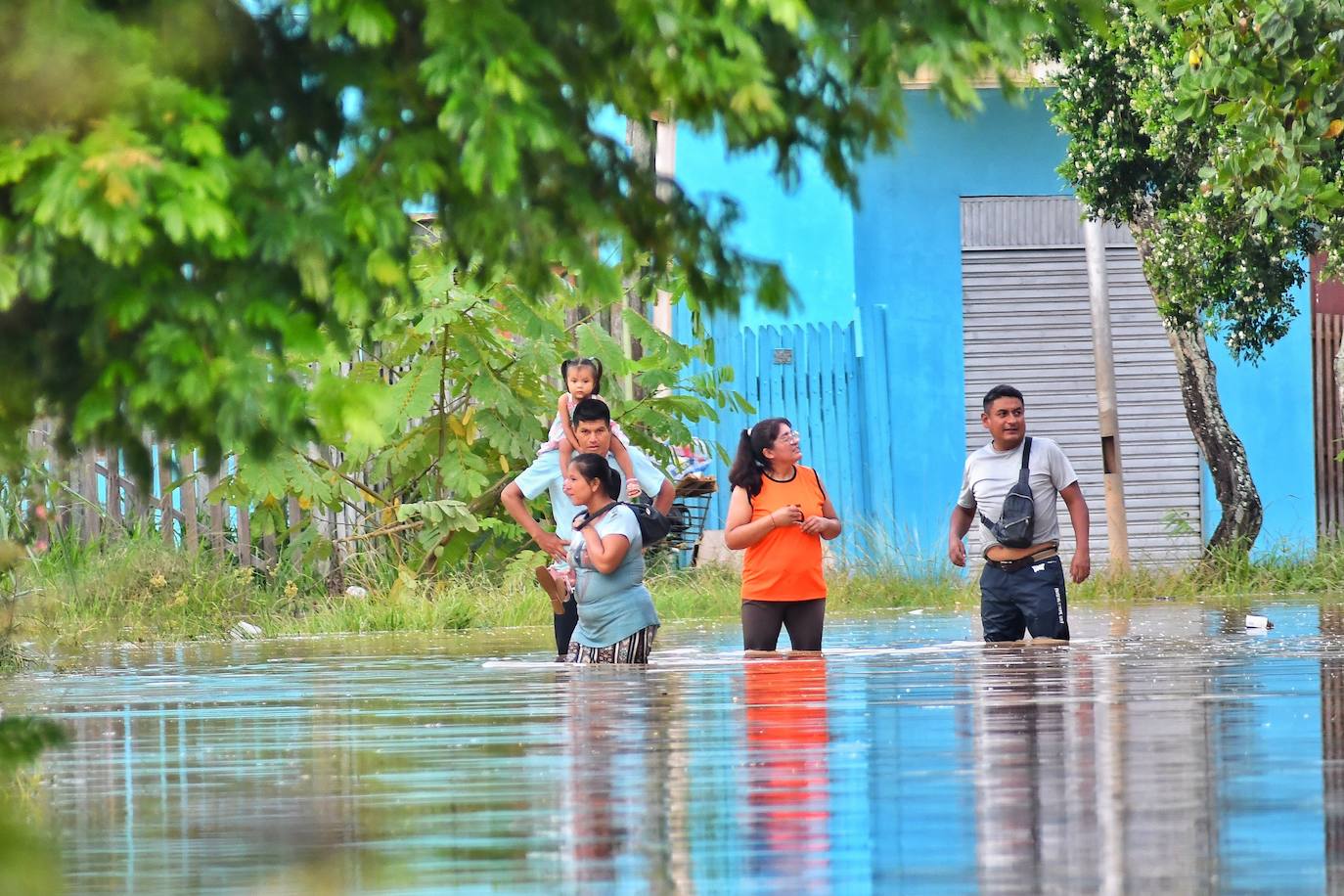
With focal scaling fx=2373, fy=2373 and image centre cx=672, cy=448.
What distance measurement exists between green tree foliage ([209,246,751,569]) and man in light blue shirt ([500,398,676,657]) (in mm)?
4929

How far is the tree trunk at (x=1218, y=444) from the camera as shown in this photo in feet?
68.2

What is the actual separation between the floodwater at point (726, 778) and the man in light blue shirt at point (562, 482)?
3.22 feet

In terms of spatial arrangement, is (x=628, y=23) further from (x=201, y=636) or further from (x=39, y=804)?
(x=201, y=636)

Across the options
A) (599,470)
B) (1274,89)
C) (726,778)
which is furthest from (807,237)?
(726,778)

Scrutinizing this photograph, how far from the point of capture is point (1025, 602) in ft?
41.9

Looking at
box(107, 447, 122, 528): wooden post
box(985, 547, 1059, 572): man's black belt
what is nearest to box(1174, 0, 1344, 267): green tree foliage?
box(985, 547, 1059, 572): man's black belt

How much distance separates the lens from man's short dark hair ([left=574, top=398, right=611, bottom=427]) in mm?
12297

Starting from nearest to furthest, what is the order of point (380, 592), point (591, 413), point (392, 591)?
point (591, 413) → point (392, 591) → point (380, 592)

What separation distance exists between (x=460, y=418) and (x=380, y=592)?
1517 millimetres

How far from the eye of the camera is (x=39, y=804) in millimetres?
6363

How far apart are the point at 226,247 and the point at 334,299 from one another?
26 cm

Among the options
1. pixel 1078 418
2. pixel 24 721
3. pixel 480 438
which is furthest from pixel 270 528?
pixel 24 721

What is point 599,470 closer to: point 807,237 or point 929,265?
point 807,237

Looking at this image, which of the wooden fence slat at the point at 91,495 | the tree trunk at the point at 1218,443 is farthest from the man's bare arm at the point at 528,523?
the tree trunk at the point at 1218,443
